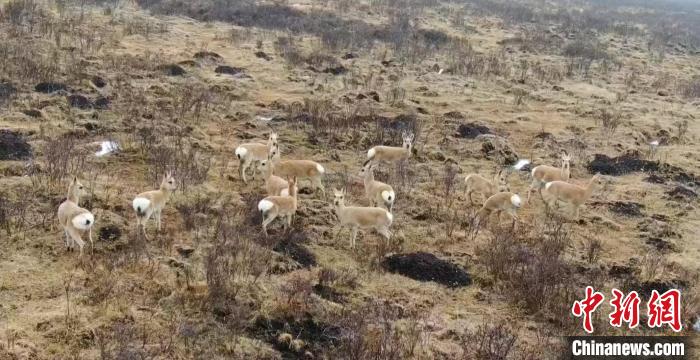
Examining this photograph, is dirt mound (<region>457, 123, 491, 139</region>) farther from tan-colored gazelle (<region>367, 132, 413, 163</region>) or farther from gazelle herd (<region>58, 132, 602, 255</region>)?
tan-colored gazelle (<region>367, 132, 413, 163</region>)

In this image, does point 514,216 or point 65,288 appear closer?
point 65,288

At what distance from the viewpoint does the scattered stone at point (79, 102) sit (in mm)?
15695

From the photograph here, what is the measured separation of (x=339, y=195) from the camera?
1090 centimetres

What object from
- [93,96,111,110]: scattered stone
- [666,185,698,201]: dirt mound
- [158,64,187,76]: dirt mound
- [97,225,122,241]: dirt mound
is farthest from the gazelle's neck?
[666,185,698,201]: dirt mound

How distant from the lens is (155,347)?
7.11m

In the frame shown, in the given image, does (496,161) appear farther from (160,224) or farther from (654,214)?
(160,224)

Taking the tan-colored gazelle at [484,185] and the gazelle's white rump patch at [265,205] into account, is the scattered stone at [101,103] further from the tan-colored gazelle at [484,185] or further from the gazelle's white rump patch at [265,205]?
the tan-colored gazelle at [484,185]

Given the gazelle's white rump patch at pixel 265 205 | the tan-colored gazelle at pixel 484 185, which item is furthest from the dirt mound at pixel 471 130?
the gazelle's white rump patch at pixel 265 205

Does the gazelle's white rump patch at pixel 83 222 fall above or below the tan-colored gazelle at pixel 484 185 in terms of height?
above

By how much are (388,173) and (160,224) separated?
5.45m

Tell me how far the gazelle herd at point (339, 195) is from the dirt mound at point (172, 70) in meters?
7.55

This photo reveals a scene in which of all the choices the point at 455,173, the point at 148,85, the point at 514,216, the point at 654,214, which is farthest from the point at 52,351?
the point at 148,85

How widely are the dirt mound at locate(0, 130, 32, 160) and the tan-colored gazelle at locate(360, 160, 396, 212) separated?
20.5 ft

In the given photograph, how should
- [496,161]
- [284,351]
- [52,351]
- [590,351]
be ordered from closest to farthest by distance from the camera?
1. [52,351]
2. [284,351]
3. [590,351]
4. [496,161]
